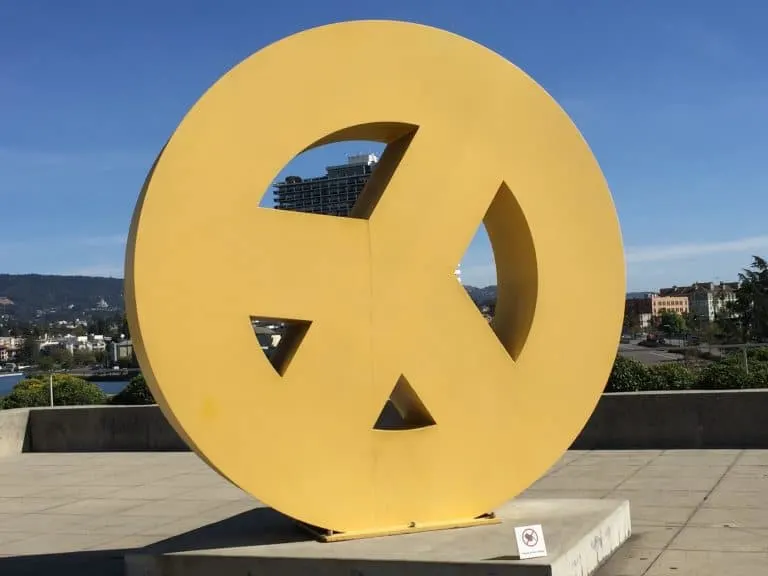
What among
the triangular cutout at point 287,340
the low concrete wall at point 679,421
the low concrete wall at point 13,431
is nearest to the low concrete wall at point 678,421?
Result: the low concrete wall at point 679,421

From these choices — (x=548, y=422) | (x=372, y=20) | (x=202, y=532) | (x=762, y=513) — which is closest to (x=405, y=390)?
(x=548, y=422)

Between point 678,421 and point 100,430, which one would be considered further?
point 100,430

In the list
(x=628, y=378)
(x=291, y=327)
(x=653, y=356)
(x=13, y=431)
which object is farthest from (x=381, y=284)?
(x=653, y=356)

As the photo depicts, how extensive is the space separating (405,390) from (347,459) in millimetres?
677

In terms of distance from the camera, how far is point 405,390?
6.66 metres

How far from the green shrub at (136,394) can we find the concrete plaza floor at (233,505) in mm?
2328

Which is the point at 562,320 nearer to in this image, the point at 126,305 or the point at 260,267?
the point at 260,267

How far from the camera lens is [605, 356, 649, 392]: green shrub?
15.0 m

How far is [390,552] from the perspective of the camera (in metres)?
5.98

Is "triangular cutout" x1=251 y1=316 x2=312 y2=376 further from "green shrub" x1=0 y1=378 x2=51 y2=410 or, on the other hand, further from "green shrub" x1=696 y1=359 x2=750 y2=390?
"green shrub" x1=0 y1=378 x2=51 y2=410

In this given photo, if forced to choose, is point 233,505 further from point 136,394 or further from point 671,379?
point 671,379

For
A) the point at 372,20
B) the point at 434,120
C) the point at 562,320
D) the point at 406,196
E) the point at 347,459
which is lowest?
the point at 347,459

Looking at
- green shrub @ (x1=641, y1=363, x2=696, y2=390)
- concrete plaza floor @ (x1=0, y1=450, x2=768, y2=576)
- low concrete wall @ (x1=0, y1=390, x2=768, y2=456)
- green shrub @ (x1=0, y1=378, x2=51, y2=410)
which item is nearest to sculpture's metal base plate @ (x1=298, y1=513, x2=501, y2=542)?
concrete plaza floor @ (x1=0, y1=450, x2=768, y2=576)

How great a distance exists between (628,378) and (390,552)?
9.87 metres
